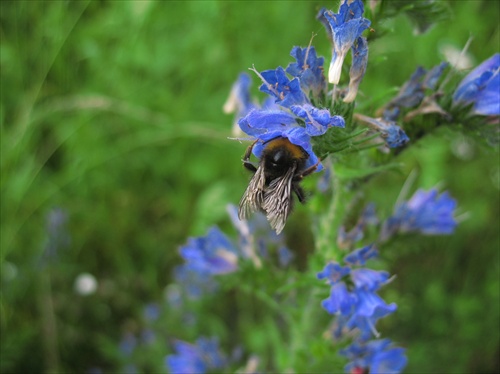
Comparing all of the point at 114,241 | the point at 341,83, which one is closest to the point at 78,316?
the point at 114,241

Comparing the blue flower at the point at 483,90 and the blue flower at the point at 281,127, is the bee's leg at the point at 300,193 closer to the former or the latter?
Answer: the blue flower at the point at 281,127

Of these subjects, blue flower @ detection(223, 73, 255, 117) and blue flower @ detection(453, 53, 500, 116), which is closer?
blue flower @ detection(453, 53, 500, 116)

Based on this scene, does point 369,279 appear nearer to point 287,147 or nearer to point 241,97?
point 287,147

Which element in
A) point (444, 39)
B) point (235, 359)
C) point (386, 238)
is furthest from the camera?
point (444, 39)

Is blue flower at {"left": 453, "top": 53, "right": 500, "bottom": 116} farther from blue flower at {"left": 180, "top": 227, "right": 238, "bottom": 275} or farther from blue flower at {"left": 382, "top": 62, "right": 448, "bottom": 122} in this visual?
blue flower at {"left": 180, "top": 227, "right": 238, "bottom": 275}

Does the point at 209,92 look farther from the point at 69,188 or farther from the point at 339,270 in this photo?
the point at 339,270

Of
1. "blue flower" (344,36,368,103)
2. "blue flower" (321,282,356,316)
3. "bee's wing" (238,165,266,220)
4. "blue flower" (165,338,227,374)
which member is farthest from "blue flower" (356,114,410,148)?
"blue flower" (165,338,227,374)
